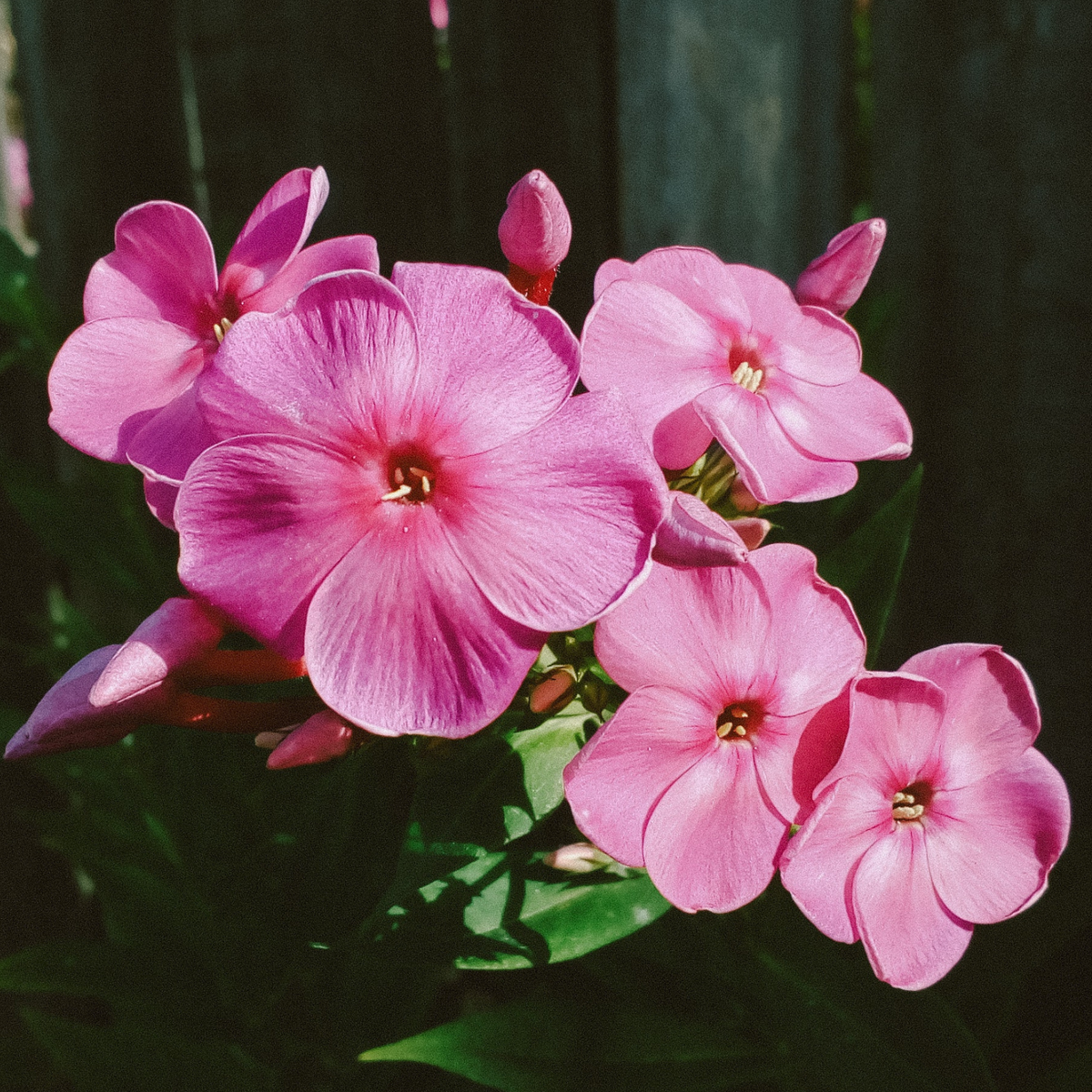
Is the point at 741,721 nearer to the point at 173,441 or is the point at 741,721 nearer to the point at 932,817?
the point at 932,817

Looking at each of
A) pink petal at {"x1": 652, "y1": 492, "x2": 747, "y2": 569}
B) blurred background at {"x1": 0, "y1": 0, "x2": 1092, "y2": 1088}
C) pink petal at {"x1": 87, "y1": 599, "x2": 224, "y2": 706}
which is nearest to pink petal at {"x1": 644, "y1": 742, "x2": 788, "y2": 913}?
pink petal at {"x1": 652, "y1": 492, "x2": 747, "y2": 569}

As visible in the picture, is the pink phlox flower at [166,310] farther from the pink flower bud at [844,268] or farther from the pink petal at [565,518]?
the pink flower bud at [844,268]

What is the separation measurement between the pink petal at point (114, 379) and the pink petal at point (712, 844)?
0.98ft

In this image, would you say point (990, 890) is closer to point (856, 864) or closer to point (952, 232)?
point (856, 864)

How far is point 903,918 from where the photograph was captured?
1.34 feet

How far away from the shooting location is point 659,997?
0.69 m

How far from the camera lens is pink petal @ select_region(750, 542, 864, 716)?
1.29 feet

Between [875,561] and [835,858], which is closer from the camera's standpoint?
[835,858]

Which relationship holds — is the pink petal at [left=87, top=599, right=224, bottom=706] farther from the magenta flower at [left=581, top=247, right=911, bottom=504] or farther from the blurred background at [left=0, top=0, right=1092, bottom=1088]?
the blurred background at [left=0, top=0, right=1092, bottom=1088]

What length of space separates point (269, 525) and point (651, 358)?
19cm

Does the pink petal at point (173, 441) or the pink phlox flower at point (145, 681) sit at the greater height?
the pink petal at point (173, 441)

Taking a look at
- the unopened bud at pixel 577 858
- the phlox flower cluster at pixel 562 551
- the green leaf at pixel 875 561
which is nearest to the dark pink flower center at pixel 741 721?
the phlox flower cluster at pixel 562 551

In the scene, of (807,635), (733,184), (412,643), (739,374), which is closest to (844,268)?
(739,374)

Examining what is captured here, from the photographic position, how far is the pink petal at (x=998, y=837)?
42 cm
